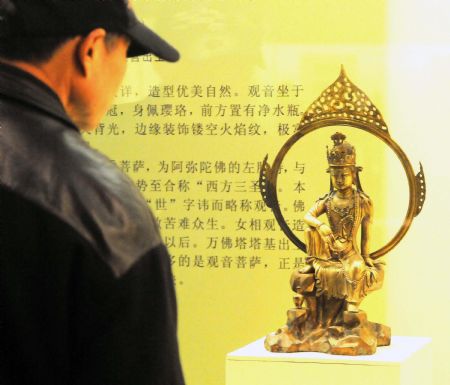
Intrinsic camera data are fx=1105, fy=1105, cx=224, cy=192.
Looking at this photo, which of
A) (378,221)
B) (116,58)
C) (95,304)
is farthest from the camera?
(378,221)

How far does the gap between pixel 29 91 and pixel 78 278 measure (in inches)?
8.8

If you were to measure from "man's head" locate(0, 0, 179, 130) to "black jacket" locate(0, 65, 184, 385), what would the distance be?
4.1 inches

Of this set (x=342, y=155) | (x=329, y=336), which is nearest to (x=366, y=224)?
(x=342, y=155)

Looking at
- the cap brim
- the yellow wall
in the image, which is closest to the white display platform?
the yellow wall

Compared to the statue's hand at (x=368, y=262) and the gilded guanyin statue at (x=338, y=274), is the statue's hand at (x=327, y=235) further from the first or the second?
the statue's hand at (x=368, y=262)

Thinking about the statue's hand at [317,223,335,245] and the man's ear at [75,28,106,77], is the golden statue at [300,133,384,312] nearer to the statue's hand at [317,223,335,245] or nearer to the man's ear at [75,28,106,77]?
Answer: the statue's hand at [317,223,335,245]

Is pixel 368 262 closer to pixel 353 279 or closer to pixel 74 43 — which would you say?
pixel 353 279

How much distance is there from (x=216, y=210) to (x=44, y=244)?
9.80 ft

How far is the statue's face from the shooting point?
3318mm

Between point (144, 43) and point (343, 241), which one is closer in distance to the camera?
point (144, 43)

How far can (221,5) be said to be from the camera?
405 centimetres

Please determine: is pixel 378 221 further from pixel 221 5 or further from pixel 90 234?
pixel 90 234

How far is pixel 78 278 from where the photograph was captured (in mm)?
1091

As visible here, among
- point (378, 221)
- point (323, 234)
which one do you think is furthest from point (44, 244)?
point (378, 221)
